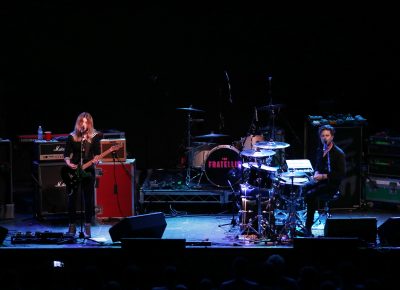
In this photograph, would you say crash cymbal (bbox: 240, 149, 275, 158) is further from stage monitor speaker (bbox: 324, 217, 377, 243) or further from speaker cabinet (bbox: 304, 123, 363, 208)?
speaker cabinet (bbox: 304, 123, 363, 208)

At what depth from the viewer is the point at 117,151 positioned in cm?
1275

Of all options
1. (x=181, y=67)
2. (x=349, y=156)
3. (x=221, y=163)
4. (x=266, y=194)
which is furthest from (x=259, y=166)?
(x=181, y=67)

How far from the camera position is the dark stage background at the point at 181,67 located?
14555mm

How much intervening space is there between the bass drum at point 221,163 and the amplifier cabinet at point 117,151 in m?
1.46

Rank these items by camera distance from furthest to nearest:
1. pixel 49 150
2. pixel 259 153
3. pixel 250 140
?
pixel 250 140
pixel 49 150
pixel 259 153

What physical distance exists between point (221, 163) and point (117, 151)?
5.88 ft

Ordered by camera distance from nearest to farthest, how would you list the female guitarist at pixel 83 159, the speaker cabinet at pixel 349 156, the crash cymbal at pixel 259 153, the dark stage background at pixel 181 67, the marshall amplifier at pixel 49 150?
the female guitarist at pixel 83 159, the crash cymbal at pixel 259 153, the marshall amplifier at pixel 49 150, the speaker cabinet at pixel 349 156, the dark stage background at pixel 181 67

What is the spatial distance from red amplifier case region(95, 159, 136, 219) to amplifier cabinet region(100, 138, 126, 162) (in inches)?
2.8

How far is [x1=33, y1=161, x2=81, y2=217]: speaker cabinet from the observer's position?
1261 cm

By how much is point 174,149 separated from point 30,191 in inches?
114

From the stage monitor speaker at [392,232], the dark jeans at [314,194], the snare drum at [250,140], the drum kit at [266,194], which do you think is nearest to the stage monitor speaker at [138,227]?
the drum kit at [266,194]

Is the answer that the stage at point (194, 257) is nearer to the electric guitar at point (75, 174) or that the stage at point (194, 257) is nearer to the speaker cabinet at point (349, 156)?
the electric guitar at point (75, 174)

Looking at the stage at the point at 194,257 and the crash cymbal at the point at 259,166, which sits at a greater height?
the crash cymbal at the point at 259,166

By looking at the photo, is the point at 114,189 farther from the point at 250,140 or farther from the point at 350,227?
the point at 350,227
